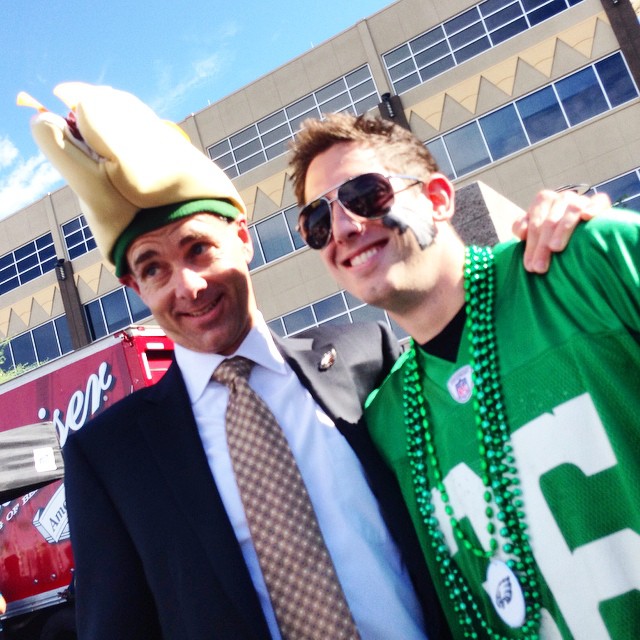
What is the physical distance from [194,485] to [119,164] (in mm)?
987

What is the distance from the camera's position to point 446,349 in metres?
1.76

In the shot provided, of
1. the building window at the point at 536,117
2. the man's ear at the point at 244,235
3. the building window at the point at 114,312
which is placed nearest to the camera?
the man's ear at the point at 244,235

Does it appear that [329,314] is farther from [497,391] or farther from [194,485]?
[497,391]

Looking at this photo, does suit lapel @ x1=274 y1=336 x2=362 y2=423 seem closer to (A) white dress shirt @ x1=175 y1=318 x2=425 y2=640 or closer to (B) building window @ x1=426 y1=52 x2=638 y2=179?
(A) white dress shirt @ x1=175 y1=318 x2=425 y2=640

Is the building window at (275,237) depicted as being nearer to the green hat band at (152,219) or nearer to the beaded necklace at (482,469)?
the green hat band at (152,219)

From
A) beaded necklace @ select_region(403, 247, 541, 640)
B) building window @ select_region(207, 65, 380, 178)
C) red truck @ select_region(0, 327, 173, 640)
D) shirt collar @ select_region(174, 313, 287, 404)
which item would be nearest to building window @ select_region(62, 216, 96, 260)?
building window @ select_region(207, 65, 380, 178)

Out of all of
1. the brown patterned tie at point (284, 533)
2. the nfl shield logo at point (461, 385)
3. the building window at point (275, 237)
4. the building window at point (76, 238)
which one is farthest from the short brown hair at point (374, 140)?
the building window at point (76, 238)

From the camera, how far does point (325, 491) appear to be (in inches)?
71.7

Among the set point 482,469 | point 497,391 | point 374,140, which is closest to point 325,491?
point 482,469

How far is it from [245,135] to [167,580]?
58.8 ft

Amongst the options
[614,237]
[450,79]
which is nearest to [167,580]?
[614,237]

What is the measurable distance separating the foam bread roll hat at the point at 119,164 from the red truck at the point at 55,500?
167 inches

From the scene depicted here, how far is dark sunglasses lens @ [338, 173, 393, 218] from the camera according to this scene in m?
1.84

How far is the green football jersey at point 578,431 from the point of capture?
4.48 feet
